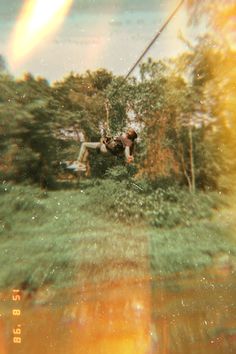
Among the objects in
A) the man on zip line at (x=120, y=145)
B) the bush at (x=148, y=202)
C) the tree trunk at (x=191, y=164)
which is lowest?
the bush at (x=148, y=202)

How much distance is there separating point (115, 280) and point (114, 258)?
1962mm

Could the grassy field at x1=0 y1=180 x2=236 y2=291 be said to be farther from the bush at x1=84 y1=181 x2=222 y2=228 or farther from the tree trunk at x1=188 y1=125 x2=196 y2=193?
the tree trunk at x1=188 y1=125 x2=196 y2=193

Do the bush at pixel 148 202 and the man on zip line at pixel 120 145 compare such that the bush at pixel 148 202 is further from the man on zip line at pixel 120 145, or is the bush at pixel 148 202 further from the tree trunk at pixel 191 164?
the man on zip line at pixel 120 145

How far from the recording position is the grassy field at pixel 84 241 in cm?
914

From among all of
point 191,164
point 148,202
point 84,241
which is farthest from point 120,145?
point 191,164

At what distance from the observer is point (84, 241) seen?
1216 cm

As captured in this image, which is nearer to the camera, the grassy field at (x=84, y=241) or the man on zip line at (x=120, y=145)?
the man on zip line at (x=120, y=145)

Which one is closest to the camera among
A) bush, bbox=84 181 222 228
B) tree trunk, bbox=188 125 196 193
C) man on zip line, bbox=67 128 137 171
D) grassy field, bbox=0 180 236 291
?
man on zip line, bbox=67 128 137 171

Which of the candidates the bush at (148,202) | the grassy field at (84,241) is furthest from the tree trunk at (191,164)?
the grassy field at (84,241)

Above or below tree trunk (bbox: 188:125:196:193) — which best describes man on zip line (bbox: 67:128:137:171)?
above

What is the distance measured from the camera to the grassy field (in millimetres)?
9141

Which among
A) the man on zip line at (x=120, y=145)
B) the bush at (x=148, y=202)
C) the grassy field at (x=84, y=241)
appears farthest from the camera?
the bush at (x=148, y=202)

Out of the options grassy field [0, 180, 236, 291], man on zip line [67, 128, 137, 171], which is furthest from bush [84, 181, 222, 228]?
man on zip line [67, 128, 137, 171]

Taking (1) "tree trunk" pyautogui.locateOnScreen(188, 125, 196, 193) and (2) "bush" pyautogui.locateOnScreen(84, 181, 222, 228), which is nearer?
(2) "bush" pyautogui.locateOnScreen(84, 181, 222, 228)
